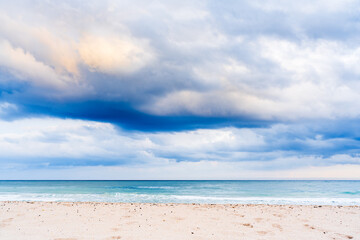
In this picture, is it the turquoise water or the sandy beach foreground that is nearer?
the sandy beach foreground

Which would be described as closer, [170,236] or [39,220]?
[170,236]

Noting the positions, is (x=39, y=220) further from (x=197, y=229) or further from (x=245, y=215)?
(x=245, y=215)

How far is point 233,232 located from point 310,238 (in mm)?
2737

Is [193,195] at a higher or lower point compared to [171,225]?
lower

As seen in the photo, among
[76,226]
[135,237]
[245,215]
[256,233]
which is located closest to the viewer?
[135,237]

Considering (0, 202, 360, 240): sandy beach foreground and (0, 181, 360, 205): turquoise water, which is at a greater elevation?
(0, 202, 360, 240): sandy beach foreground

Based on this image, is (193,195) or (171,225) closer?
(171,225)

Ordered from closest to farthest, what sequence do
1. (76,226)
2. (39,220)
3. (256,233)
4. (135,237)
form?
(135,237) → (256,233) → (76,226) → (39,220)

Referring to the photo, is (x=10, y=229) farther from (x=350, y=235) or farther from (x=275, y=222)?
(x=350, y=235)

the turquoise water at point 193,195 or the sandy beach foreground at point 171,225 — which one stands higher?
the sandy beach foreground at point 171,225

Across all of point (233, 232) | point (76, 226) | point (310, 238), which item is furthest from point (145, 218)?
point (310, 238)

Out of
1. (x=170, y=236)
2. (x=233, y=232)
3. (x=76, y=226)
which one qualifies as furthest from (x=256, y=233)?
(x=76, y=226)

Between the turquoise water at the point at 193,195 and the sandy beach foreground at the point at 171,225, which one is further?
the turquoise water at the point at 193,195

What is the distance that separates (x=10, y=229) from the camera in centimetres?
958
